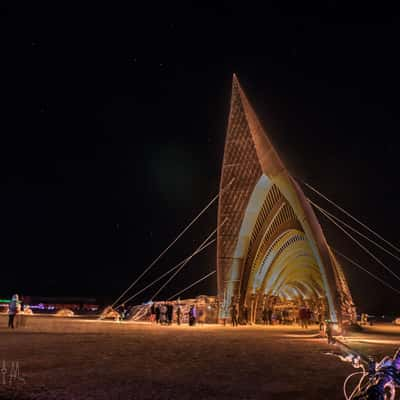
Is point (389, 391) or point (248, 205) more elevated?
point (248, 205)

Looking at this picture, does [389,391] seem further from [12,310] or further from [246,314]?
[246,314]

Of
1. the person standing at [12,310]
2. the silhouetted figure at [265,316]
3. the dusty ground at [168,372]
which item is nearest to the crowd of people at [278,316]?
the silhouetted figure at [265,316]

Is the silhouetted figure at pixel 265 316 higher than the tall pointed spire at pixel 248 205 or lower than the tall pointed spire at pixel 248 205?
lower

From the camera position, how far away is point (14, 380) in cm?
584

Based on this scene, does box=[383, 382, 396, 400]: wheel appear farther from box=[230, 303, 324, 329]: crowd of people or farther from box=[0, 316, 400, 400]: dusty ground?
box=[230, 303, 324, 329]: crowd of people

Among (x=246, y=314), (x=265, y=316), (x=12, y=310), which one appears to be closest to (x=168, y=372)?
(x=12, y=310)

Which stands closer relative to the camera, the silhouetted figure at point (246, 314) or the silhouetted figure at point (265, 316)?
the silhouetted figure at point (246, 314)

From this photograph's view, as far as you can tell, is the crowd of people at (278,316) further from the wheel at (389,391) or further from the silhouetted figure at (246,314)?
the wheel at (389,391)

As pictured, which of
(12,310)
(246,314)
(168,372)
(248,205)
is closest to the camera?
(168,372)

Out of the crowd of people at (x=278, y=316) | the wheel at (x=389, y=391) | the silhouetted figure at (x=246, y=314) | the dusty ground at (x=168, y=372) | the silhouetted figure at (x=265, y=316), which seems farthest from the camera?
the silhouetted figure at (x=265, y=316)

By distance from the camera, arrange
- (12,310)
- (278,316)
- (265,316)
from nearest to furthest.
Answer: (12,310) < (265,316) < (278,316)

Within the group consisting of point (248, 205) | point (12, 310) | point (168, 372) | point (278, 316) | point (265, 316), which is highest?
point (248, 205)

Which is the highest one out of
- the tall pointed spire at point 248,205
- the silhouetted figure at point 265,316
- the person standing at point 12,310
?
the tall pointed spire at point 248,205

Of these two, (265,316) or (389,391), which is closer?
(389,391)
